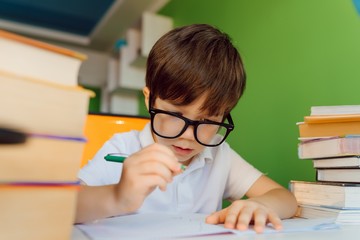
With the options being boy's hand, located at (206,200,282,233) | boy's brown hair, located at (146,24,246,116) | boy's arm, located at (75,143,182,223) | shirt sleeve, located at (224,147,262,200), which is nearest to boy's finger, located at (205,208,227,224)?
boy's hand, located at (206,200,282,233)

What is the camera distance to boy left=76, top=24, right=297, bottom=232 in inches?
20.4

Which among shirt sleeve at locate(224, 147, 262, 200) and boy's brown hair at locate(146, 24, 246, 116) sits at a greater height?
boy's brown hair at locate(146, 24, 246, 116)

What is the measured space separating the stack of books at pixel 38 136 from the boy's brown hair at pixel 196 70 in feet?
1.30

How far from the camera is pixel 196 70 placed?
714mm

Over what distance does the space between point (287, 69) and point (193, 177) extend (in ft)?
1.95

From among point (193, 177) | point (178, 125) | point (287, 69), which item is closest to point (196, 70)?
point (178, 125)

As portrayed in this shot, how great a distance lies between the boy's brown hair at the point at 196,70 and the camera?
0.70 metres

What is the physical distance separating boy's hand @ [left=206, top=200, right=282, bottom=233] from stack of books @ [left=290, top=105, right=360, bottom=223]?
19 cm

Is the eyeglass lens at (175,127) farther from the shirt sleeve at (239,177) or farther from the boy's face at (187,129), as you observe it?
the shirt sleeve at (239,177)

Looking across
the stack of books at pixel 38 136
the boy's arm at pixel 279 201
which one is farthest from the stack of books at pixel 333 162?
the stack of books at pixel 38 136

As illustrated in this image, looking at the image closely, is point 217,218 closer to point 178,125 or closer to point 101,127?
point 178,125

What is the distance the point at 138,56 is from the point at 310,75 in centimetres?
144

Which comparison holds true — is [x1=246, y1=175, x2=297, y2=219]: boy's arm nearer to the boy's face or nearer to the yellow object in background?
the boy's face

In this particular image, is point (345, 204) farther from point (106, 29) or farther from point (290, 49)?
point (106, 29)
